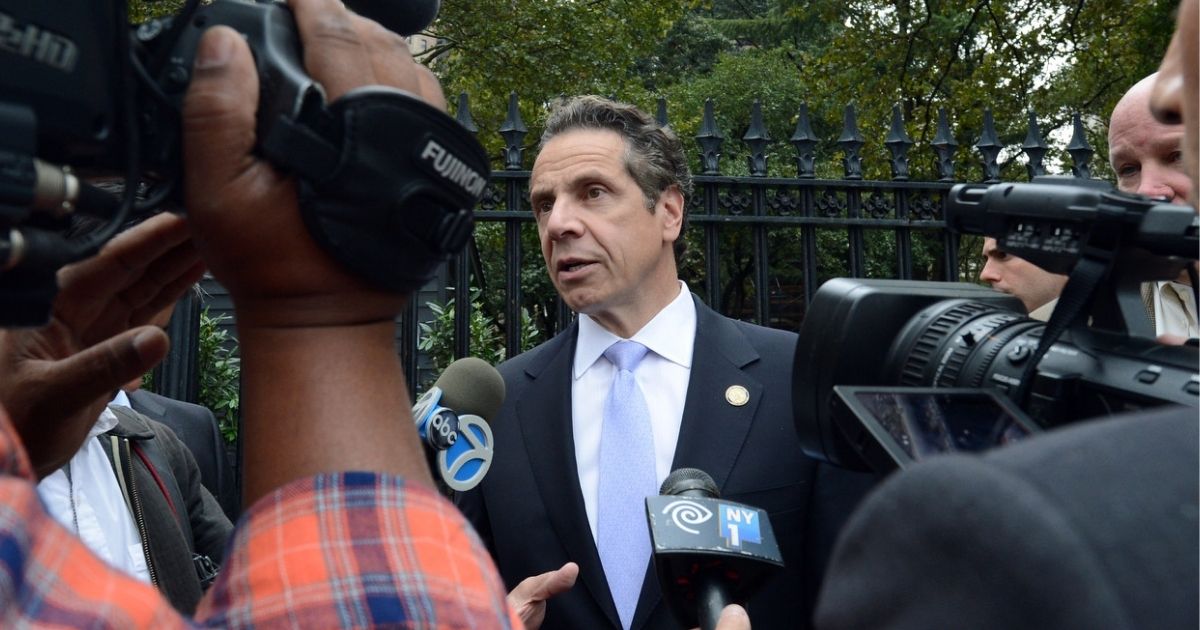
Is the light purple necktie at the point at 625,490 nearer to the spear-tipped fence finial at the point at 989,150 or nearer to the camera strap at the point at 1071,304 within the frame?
the camera strap at the point at 1071,304

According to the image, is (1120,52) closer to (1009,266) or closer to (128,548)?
(1009,266)

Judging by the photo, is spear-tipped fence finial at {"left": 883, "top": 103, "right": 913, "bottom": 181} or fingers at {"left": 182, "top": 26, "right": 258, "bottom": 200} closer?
fingers at {"left": 182, "top": 26, "right": 258, "bottom": 200}

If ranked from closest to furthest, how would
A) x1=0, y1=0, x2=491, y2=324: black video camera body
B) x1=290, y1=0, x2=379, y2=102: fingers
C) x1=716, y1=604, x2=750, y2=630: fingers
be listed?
x1=0, y1=0, x2=491, y2=324: black video camera body
x1=290, y1=0, x2=379, y2=102: fingers
x1=716, y1=604, x2=750, y2=630: fingers

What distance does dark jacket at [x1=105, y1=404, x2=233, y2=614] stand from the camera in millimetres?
2494

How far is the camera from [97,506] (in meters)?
2.49

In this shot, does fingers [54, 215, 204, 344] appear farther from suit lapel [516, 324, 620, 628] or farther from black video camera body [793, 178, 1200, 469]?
suit lapel [516, 324, 620, 628]

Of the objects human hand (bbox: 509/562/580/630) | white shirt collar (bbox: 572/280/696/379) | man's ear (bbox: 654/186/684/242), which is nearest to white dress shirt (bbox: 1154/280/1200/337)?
white shirt collar (bbox: 572/280/696/379)

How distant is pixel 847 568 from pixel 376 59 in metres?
0.66

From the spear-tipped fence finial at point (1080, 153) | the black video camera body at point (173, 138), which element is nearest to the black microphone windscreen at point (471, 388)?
the black video camera body at point (173, 138)

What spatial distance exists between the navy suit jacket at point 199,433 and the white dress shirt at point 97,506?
1024 millimetres

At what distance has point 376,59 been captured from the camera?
1114 millimetres

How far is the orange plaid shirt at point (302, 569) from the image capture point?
85 cm

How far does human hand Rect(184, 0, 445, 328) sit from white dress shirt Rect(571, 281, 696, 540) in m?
2.01

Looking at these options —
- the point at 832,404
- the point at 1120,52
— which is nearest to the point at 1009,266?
the point at 832,404
